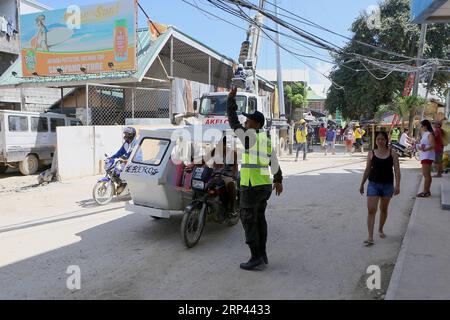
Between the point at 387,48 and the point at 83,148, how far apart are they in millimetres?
21870

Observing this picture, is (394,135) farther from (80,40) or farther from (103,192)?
(103,192)

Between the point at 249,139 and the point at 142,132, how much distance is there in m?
2.04

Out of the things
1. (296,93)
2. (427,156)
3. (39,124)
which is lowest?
(427,156)

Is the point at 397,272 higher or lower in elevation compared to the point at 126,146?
lower

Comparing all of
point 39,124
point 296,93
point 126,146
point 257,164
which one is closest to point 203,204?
point 257,164

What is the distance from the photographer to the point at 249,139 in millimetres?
4895

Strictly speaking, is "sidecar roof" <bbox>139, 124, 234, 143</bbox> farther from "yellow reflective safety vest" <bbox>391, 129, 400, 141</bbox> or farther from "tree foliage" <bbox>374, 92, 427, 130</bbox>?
"tree foliage" <bbox>374, 92, 427, 130</bbox>

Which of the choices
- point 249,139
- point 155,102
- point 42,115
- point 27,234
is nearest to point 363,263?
point 249,139

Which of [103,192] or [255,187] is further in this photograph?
[103,192]

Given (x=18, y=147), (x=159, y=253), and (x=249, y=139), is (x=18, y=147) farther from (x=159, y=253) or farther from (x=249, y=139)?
(x=249, y=139)

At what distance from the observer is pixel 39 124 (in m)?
14.0

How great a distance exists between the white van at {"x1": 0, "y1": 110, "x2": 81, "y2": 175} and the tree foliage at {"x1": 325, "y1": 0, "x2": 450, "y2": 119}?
18393mm

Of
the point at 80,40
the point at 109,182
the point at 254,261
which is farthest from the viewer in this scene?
the point at 80,40

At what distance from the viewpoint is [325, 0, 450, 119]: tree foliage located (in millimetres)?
26156
